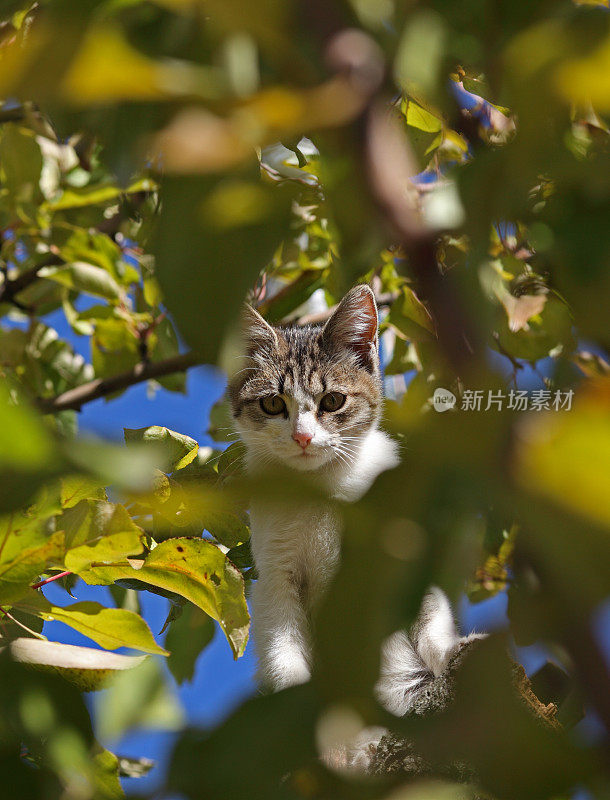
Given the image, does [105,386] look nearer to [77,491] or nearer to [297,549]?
[297,549]

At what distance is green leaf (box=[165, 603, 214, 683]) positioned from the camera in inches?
42.1

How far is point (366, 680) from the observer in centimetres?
35

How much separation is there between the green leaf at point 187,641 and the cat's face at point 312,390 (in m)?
0.97

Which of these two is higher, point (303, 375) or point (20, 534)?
point (20, 534)

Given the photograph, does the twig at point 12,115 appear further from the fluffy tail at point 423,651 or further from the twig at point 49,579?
the fluffy tail at point 423,651

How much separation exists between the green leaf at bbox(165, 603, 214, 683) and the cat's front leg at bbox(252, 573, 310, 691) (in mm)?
459

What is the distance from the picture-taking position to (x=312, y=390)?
2.27 metres

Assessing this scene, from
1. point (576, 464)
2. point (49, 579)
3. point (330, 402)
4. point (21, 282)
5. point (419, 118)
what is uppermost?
point (576, 464)

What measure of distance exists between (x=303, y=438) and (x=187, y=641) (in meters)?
1.01

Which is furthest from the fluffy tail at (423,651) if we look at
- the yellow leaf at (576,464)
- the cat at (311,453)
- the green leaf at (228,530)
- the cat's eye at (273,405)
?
the yellow leaf at (576,464)

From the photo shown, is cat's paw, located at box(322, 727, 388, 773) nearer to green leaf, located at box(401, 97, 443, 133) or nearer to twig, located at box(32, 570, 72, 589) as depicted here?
twig, located at box(32, 570, 72, 589)

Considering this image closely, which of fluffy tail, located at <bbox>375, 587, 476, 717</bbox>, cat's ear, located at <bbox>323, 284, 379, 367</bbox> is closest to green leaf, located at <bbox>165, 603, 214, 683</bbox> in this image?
fluffy tail, located at <bbox>375, 587, 476, 717</bbox>

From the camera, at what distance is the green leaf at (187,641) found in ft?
3.51

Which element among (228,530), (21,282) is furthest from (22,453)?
(21,282)
